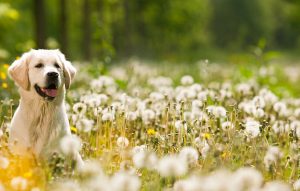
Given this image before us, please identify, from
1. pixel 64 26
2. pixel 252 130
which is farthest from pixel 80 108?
pixel 64 26

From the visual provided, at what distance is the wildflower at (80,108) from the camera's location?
7.40 meters

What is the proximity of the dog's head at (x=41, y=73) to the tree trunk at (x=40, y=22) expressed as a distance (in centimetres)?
1094

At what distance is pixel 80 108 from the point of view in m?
7.51

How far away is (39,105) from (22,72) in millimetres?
376

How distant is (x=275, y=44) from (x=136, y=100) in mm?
101877

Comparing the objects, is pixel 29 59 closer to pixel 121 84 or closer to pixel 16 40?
pixel 121 84

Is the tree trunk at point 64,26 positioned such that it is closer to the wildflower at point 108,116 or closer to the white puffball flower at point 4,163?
the wildflower at point 108,116

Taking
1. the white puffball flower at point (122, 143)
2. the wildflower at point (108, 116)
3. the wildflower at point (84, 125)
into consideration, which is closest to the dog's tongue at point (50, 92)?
the wildflower at point (84, 125)

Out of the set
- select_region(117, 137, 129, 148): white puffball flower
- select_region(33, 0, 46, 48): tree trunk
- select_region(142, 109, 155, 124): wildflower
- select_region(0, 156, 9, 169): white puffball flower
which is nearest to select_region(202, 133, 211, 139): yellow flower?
select_region(117, 137, 129, 148): white puffball flower

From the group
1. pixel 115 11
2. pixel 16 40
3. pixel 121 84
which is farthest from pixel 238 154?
pixel 115 11

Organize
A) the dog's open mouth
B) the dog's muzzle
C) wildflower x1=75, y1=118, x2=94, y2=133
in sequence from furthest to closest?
1. the dog's open mouth
2. the dog's muzzle
3. wildflower x1=75, y1=118, x2=94, y2=133

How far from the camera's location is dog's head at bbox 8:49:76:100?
6000mm

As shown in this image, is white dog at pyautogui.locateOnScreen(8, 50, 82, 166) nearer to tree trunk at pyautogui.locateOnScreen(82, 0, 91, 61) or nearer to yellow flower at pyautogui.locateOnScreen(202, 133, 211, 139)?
yellow flower at pyautogui.locateOnScreen(202, 133, 211, 139)

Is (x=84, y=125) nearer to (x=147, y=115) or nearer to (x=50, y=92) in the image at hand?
(x=50, y=92)
